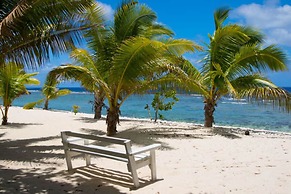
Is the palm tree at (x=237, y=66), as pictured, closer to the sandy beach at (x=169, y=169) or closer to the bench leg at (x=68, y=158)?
the sandy beach at (x=169, y=169)

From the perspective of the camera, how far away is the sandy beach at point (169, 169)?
4.73 metres

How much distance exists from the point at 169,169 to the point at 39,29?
3.66 m

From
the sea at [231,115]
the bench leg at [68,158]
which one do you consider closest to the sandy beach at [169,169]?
the bench leg at [68,158]

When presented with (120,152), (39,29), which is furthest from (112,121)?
(120,152)

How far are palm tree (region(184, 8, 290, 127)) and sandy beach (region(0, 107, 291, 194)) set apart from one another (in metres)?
2.20

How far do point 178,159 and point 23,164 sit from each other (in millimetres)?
3015

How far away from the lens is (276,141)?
9.27m

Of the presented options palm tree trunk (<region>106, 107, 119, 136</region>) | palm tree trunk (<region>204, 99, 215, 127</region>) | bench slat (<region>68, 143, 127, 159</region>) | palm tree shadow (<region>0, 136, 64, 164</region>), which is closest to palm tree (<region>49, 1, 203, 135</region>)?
palm tree trunk (<region>106, 107, 119, 136</region>)

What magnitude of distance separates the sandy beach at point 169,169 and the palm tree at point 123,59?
1.57 m

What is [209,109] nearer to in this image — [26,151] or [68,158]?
[26,151]

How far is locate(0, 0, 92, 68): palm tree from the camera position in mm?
6102

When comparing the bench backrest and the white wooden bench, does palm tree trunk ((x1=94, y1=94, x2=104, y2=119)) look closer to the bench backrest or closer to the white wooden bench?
the white wooden bench

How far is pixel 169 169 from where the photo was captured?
5855 mm

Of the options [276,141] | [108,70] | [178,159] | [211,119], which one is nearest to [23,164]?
[178,159]
